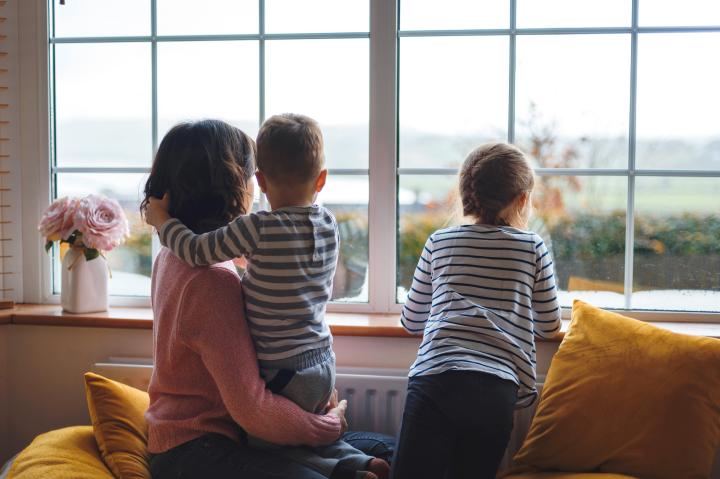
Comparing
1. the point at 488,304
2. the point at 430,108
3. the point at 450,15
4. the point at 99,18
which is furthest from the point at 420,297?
the point at 99,18

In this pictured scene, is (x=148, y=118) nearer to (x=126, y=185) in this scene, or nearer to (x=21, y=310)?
(x=126, y=185)

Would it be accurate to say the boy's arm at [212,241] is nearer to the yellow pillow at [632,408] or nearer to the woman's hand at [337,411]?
the woman's hand at [337,411]

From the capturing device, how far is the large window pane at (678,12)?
7.70 feet

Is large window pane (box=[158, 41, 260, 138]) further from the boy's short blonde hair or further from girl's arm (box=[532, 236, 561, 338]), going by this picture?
girl's arm (box=[532, 236, 561, 338])

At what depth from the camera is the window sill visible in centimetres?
225

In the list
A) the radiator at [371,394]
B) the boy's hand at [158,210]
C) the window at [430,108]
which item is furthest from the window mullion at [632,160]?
the boy's hand at [158,210]

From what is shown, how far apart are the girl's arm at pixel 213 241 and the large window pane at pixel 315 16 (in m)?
1.06

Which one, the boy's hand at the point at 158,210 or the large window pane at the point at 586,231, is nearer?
the boy's hand at the point at 158,210

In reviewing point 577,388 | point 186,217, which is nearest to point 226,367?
point 186,217

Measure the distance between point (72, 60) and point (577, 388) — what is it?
2017 millimetres

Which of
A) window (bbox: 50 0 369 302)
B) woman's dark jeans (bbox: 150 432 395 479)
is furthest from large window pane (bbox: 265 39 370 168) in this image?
woman's dark jeans (bbox: 150 432 395 479)

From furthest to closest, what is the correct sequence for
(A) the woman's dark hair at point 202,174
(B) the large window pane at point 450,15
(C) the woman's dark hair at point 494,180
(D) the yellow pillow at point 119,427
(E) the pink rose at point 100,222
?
(B) the large window pane at point 450,15 < (E) the pink rose at point 100,222 < (C) the woman's dark hair at point 494,180 < (D) the yellow pillow at point 119,427 < (A) the woman's dark hair at point 202,174

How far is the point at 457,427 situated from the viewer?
176 cm

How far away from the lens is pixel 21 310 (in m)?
2.46
